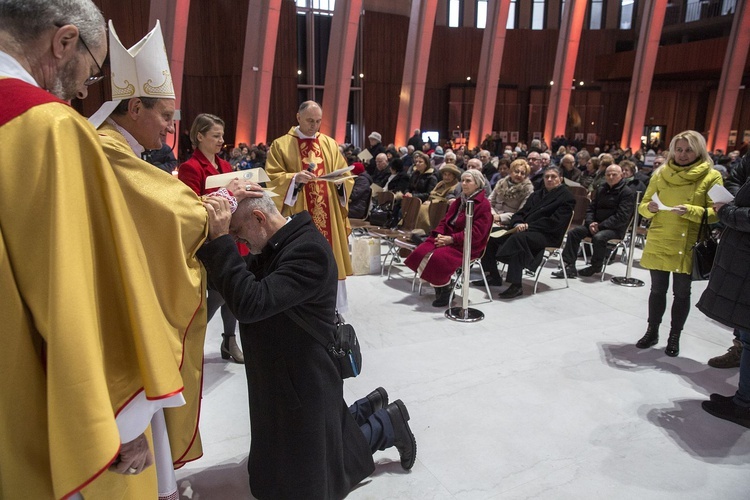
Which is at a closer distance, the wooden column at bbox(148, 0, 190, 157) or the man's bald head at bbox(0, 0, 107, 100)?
the man's bald head at bbox(0, 0, 107, 100)

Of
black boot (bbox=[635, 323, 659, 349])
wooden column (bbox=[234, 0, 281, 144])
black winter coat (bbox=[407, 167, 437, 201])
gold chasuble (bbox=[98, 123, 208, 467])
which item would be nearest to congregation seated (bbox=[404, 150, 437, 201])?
black winter coat (bbox=[407, 167, 437, 201])

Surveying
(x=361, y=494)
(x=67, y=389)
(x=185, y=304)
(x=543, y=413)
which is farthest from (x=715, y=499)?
(x=67, y=389)

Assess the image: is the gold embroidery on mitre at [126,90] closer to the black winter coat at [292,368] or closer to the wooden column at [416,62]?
the black winter coat at [292,368]

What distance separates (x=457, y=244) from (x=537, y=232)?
100 cm

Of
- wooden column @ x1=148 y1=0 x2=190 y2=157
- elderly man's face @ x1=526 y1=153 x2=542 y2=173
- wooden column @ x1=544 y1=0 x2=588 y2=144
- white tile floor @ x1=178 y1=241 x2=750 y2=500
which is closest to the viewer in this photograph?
white tile floor @ x1=178 y1=241 x2=750 y2=500

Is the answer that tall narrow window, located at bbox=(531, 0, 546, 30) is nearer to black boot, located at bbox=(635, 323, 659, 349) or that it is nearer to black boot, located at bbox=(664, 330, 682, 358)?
black boot, located at bbox=(635, 323, 659, 349)

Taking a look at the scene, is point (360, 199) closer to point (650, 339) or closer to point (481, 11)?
point (650, 339)

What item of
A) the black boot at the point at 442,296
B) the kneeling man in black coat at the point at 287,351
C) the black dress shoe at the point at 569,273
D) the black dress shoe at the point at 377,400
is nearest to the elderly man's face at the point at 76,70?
the kneeling man in black coat at the point at 287,351

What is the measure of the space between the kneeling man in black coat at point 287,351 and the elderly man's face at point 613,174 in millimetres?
5272

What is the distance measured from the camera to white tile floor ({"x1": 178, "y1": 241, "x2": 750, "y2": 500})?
2.53 metres

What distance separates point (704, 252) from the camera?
11.8 ft

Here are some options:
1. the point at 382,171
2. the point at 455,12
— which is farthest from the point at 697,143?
the point at 455,12

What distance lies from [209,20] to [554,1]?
14140mm

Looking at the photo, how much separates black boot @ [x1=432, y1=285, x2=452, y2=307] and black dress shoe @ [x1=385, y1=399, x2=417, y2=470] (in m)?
2.74
